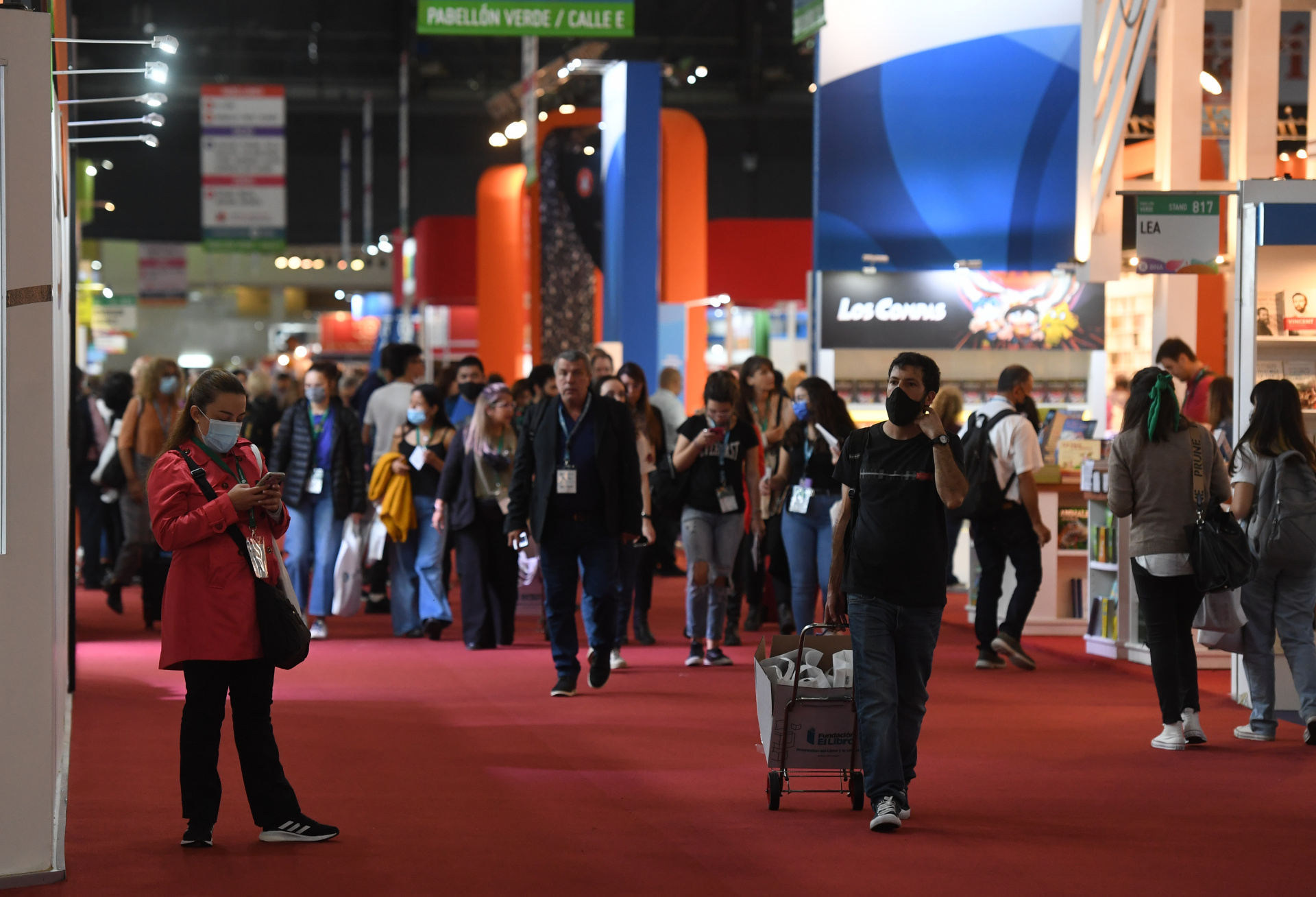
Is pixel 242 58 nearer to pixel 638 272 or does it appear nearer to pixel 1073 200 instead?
pixel 638 272

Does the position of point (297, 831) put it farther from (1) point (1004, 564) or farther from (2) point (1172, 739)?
(1) point (1004, 564)

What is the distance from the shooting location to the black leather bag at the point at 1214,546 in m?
5.55

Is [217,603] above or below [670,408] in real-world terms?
below

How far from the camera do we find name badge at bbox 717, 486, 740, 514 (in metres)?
7.50

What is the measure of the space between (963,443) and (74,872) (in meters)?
5.21

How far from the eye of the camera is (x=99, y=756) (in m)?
5.48

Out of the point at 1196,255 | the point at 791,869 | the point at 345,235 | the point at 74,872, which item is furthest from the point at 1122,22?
the point at 345,235

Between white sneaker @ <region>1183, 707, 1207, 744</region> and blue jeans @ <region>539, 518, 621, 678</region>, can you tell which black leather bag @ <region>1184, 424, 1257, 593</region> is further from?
blue jeans @ <region>539, 518, 621, 678</region>

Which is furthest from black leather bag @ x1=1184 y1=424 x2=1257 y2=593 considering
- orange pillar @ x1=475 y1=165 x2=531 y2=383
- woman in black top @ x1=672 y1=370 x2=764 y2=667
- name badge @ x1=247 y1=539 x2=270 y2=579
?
orange pillar @ x1=475 y1=165 x2=531 y2=383

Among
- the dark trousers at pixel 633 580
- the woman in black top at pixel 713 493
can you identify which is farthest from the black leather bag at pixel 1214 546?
the dark trousers at pixel 633 580

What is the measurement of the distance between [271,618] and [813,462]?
3951mm

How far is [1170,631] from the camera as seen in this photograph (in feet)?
19.0

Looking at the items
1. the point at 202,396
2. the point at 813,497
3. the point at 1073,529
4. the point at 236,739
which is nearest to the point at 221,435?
the point at 202,396

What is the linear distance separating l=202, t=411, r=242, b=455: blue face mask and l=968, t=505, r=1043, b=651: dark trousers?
457 centimetres
